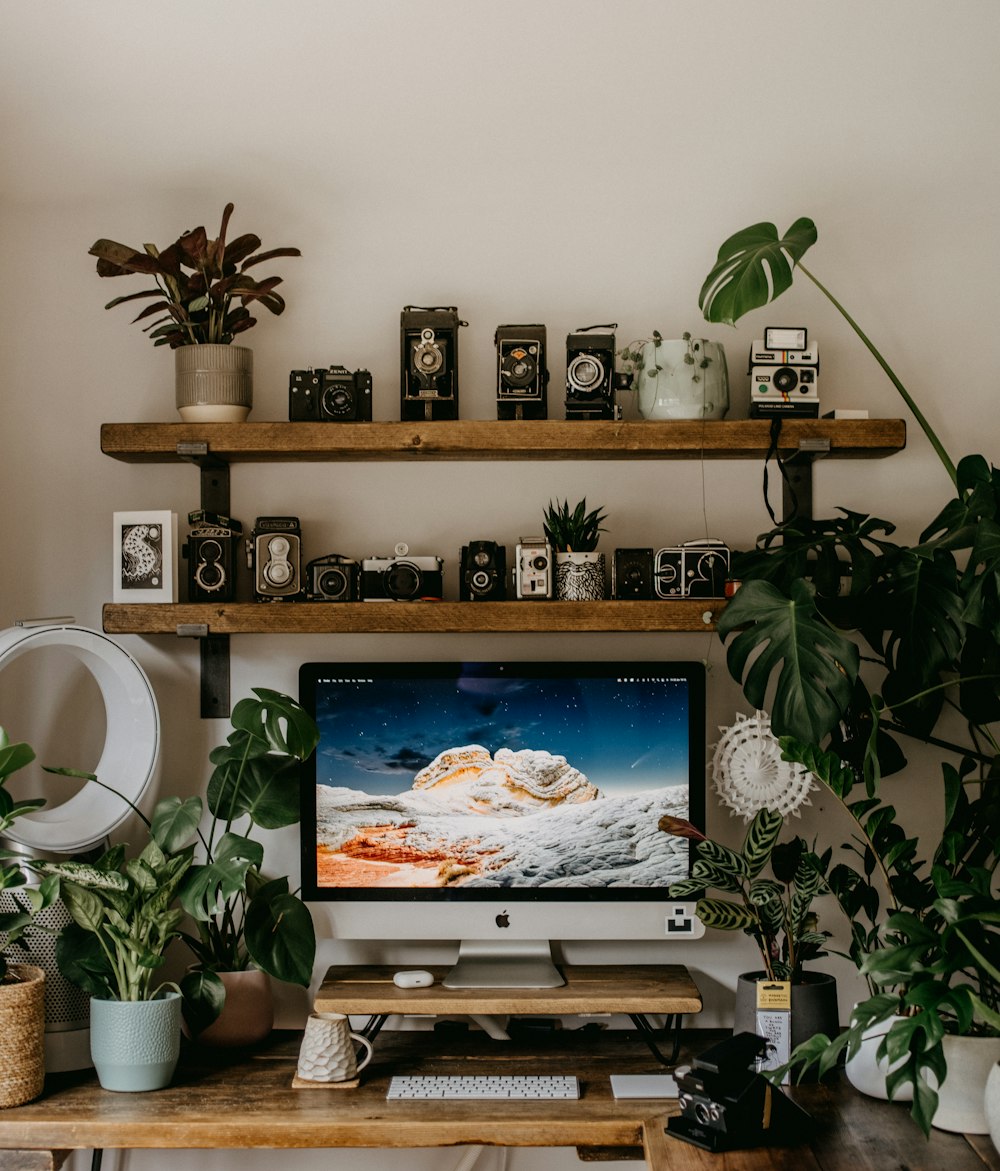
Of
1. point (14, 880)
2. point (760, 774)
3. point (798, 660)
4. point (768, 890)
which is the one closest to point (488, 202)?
point (798, 660)

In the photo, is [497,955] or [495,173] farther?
[495,173]

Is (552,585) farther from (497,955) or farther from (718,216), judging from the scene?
(718,216)

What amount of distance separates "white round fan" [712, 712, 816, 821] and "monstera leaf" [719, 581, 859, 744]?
0.31 meters

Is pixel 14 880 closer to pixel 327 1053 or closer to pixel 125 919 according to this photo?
pixel 125 919

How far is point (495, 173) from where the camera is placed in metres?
2.24

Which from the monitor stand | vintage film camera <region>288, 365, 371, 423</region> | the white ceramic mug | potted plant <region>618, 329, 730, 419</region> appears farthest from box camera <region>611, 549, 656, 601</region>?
the white ceramic mug

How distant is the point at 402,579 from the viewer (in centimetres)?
207

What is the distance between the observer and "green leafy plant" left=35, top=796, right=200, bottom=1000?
1.84m

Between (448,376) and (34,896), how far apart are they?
1145mm

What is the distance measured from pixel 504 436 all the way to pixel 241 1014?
1.16m

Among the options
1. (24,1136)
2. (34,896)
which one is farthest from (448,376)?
(24,1136)

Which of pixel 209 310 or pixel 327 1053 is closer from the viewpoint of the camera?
pixel 327 1053

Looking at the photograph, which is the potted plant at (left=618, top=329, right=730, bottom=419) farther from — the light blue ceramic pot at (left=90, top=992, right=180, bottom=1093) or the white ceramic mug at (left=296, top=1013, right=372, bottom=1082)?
the light blue ceramic pot at (left=90, top=992, right=180, bottom=1093)

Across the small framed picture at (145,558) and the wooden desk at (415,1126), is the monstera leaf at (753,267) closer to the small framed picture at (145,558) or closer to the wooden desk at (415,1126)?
the small framed picture at (145,558)
